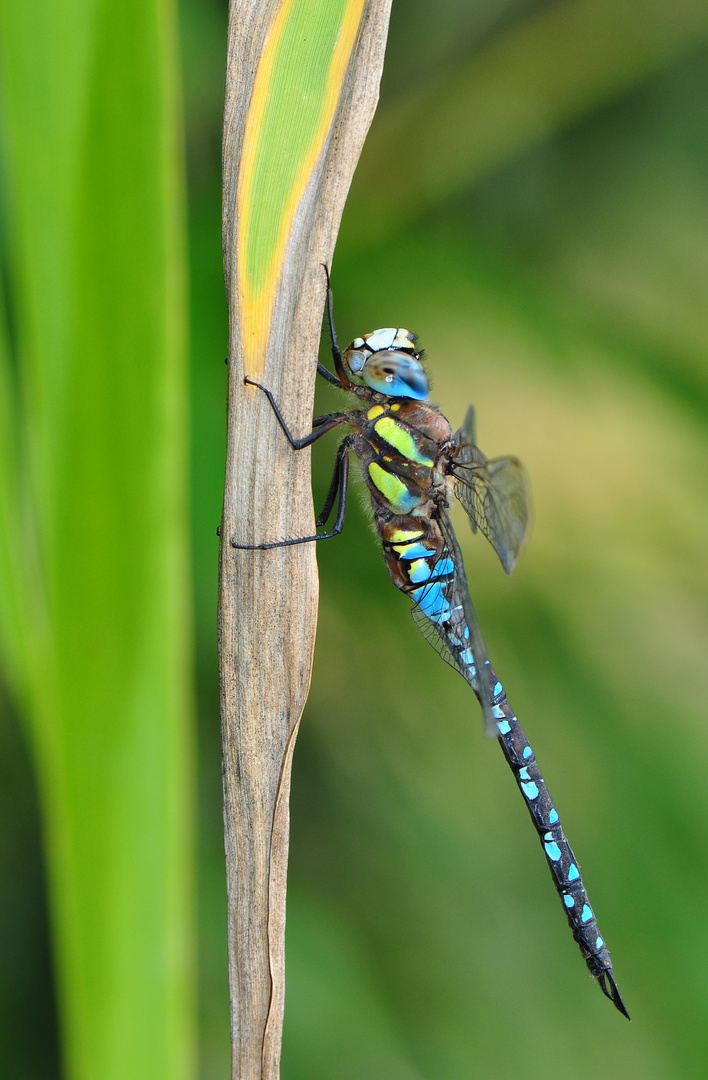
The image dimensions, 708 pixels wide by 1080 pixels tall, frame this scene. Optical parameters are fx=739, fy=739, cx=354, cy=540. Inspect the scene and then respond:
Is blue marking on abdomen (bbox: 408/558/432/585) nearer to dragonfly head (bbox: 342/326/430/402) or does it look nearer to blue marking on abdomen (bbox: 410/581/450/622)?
blue marking on abdomen (bbox: 410/581/450/622)

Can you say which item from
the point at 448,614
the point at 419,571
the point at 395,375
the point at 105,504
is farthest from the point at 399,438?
the point at 105,504

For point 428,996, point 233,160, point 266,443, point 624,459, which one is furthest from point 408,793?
point 233,160

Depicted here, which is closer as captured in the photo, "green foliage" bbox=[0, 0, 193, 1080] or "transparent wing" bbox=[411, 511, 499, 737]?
"green foliage" bbox=[0, 0, 193, 1080]

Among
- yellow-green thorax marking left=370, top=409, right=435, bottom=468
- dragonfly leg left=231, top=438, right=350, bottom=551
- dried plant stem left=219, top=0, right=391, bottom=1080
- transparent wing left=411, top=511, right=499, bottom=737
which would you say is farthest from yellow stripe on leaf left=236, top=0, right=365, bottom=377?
transparent wing left=411, top=511, right=499, bottom=737

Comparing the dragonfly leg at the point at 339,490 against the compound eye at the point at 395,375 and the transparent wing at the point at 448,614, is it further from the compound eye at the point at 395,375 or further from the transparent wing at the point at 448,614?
the transparent wing at the point at 448,614

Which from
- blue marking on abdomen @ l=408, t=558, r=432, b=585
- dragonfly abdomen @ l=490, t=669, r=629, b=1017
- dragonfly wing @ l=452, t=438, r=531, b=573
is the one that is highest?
dragonfly wing @ l=452, t=438, r=531, b=573

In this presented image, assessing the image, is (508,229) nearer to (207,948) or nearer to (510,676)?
(510,676)

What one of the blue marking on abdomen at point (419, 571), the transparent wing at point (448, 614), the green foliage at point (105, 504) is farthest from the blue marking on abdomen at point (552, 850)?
the green foliage at point (105, 504)
